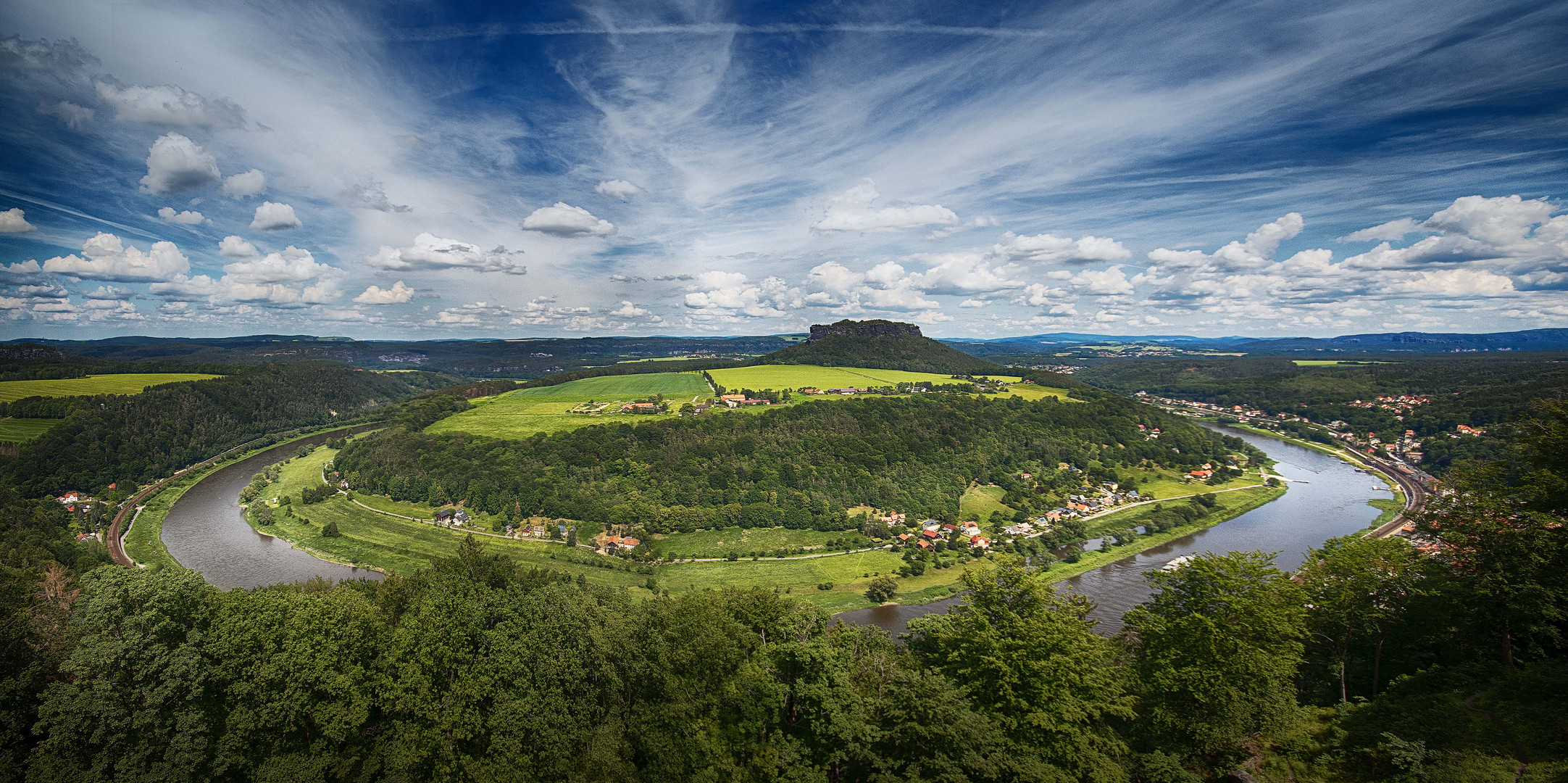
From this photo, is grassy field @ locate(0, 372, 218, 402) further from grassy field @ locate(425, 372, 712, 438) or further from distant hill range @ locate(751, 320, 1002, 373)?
distant hill range @ locate(751, 320, 1002, 373)

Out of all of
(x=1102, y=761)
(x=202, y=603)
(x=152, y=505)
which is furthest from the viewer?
(x=152, y=505)

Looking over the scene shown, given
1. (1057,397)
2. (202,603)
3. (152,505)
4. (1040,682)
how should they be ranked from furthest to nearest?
(1057,397) → (152,505) → (202,603) → (1040,682)

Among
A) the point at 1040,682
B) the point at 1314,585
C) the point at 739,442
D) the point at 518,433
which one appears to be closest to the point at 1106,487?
the point at 739,442

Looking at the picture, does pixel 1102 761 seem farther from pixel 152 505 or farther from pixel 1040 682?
pixel 152 505

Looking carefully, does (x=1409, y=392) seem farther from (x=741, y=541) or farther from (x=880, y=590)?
(x=741, y=541)

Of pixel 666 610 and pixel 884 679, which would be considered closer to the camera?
pixel 884 679

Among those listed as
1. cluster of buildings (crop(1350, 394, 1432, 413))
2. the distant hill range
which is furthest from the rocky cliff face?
cluster of buildings (crop(1350, 394, 1432, 413))
